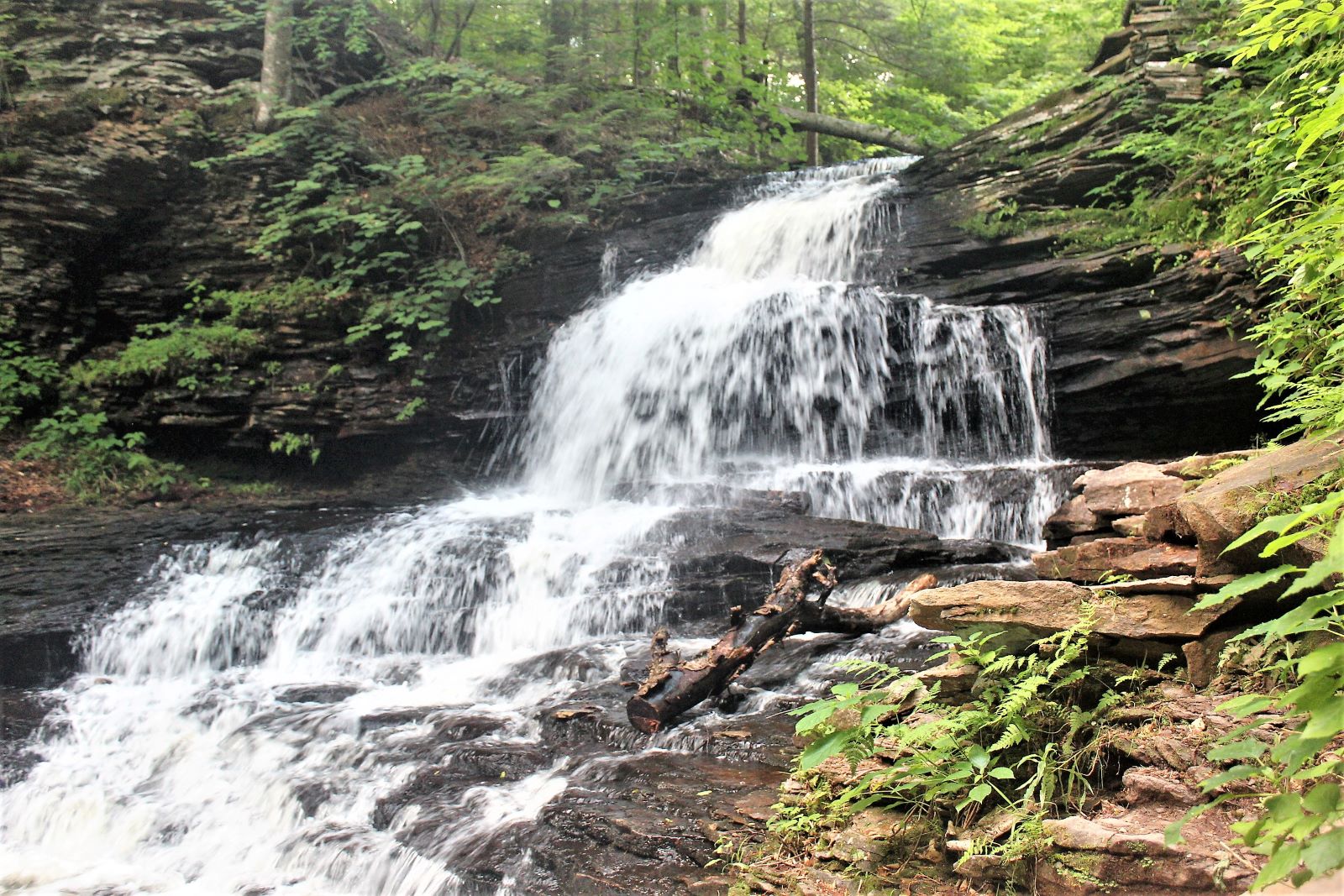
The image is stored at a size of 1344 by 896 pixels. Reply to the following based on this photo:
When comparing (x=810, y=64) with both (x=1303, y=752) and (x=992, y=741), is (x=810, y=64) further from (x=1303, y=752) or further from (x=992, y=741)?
(x=1303, y=752)

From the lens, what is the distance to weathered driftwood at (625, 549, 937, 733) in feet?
15.1

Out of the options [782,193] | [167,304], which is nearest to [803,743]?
[782,193]

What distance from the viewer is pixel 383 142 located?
1291cm

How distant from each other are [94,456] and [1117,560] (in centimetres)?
1057

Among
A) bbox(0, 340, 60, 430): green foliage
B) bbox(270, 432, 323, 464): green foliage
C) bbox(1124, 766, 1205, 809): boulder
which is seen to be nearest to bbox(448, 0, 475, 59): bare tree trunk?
bbox(270, 432, 323, 464): green foliage

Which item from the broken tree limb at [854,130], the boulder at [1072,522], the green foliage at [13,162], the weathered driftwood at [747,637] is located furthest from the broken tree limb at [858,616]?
the broken tree limb at [854,130]

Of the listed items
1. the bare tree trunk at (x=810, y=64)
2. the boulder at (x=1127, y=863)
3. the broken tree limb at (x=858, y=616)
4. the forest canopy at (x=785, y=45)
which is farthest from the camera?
the bare tree trunk at (x=810, y=64)

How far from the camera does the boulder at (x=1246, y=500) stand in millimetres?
2760

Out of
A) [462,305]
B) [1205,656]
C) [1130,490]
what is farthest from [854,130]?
[1205,656]

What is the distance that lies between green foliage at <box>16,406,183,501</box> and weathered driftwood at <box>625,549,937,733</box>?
787 cm

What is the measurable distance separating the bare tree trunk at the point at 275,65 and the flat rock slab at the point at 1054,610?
11.8 m

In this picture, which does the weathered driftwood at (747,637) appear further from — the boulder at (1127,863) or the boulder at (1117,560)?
the boulder at (1127,863)

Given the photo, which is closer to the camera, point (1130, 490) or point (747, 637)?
point (1130, 490)

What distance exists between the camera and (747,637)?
15.5 ft
